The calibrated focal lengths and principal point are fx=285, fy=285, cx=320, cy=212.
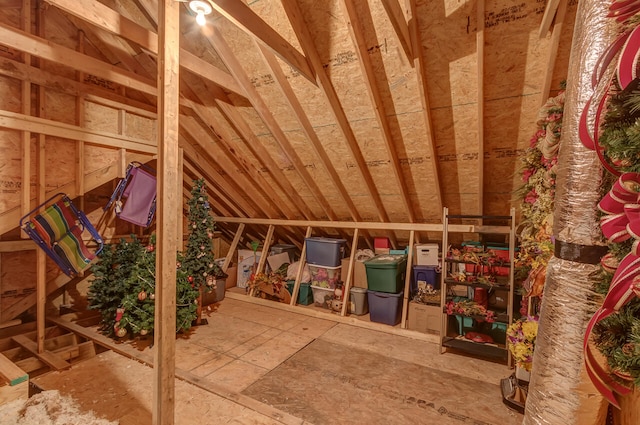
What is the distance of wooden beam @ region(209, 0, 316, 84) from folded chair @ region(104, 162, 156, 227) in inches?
109

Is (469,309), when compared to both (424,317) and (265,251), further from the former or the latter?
(265,251)

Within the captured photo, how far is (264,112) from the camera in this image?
3.32m

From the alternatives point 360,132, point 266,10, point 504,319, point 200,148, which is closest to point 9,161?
point 200,148

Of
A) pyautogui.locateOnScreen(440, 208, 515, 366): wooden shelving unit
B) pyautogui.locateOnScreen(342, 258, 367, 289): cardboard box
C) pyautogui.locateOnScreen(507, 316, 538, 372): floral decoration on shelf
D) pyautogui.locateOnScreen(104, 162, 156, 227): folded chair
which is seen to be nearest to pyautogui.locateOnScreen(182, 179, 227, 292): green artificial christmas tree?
pyautogui.locateOnScreen(104, 162, 156, 227): folded chair

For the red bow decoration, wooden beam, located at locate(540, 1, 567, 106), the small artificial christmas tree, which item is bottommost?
the small artificial christmas tree

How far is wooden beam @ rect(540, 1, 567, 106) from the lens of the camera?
6.31ft

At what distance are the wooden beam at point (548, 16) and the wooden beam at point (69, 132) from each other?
4409mm

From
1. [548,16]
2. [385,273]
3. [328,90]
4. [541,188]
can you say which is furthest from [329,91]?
[385,273]

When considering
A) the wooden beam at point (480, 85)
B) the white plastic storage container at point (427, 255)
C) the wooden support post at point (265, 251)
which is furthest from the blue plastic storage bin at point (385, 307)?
the wooden support post at point (265, 251)

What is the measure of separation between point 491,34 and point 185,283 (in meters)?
4.02

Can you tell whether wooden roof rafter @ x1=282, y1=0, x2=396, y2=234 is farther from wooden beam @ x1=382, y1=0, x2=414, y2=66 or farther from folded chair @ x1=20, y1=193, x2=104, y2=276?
folded chair @ x1=20, y1=193, x2=104, y2=276

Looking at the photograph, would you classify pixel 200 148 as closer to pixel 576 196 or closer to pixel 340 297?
pixel 340 297

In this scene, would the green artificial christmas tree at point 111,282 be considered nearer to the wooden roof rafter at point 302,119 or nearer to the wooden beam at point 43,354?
the wooden beam at point 43,354

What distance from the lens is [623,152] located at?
79cm
